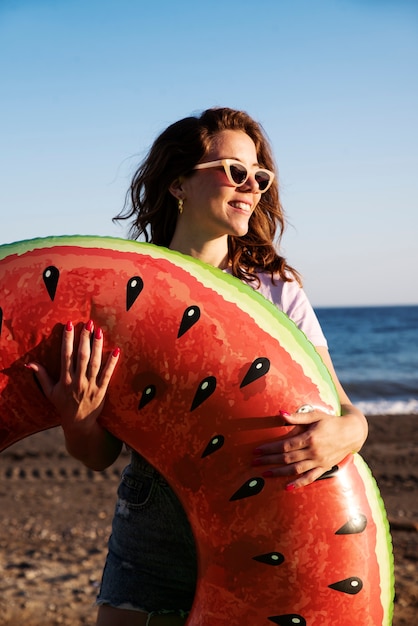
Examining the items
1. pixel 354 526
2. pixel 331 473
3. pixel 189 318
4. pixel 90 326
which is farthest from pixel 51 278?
pixel 354 526

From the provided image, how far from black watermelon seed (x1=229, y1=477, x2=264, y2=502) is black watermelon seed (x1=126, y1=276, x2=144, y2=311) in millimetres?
590

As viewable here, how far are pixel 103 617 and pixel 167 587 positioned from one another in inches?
9.2

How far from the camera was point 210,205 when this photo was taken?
7.86ft

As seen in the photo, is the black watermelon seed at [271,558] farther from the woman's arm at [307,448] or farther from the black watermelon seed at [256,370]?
the black watermelon seed at [256,370]

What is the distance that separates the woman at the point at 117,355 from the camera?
204 cm

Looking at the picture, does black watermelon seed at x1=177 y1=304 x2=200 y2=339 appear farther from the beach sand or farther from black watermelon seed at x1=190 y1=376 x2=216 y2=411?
the beach sand

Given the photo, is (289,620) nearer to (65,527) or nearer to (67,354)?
(67,354)

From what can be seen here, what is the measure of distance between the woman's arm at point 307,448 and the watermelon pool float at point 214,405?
1.4 inches

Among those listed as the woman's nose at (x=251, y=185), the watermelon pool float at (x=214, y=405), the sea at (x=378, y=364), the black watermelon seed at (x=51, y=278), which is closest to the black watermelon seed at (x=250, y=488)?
the watermelon pool float at (x=214, y=405)

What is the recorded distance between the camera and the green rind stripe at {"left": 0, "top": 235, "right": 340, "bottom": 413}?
213 cm

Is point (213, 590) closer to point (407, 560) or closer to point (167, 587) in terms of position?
point (167, 587)

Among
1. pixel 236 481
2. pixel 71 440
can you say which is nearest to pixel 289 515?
pixel 236 481

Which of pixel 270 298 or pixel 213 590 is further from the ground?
pixel 270 298

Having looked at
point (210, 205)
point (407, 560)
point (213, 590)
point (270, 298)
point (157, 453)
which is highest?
point (210, 205)
